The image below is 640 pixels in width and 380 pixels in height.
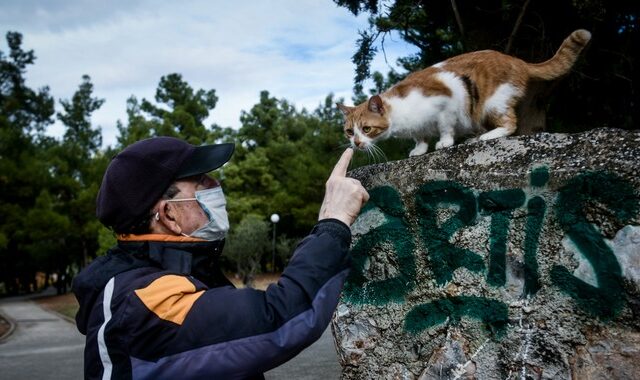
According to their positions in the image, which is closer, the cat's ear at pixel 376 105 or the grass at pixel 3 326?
the cat's ear at pixel 376 105

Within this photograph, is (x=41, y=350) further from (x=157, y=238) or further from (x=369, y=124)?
(x=157, y=238)

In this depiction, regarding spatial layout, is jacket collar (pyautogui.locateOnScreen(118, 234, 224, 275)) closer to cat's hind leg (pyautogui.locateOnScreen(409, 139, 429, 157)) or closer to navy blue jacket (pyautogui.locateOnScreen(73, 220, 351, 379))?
navy blue jacket (pyautogui.locateOnScreen(73, 220, 351, 379))

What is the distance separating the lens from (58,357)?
11.5m

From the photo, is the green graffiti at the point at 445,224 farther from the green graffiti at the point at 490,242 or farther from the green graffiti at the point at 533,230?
the green graffiti at the point at 533,230

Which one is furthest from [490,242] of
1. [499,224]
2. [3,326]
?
[3,326]

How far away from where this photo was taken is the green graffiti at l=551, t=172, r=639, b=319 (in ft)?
7.82

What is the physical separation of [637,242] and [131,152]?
2.05 m

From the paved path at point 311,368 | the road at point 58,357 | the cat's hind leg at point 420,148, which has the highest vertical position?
the cat's hind leg at point 420,148

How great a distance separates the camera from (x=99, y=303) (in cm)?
174

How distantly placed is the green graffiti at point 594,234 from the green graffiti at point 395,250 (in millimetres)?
763

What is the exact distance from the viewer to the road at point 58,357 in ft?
26.9

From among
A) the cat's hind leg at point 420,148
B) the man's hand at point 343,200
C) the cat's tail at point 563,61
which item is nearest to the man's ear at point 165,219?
the man's hand at point 343,200

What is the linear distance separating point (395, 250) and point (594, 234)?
1.00 m

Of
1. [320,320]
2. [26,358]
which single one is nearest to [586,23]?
[320,320]
